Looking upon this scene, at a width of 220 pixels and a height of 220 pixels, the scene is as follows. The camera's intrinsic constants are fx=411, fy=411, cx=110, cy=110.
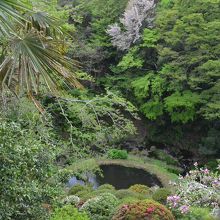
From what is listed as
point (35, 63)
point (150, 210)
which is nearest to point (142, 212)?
point (150, 210)

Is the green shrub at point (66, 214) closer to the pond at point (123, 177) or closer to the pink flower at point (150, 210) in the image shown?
the pink flower at point (150, 210)

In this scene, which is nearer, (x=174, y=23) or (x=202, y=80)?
(x=202, y=80)

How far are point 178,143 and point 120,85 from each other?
4.26 meters

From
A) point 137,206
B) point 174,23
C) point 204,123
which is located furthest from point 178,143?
point 137,206

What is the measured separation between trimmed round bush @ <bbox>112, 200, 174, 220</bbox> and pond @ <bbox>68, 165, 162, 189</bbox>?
909 cm

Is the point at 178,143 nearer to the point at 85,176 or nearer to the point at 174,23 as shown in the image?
the point at 174,23

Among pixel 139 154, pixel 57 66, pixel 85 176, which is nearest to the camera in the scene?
pixel 57 66

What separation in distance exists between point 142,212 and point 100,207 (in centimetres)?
139

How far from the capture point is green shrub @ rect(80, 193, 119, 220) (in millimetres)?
7855

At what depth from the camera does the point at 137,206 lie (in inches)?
273

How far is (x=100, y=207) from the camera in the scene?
7965 mm

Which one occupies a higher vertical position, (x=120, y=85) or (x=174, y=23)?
(x=174, y=23)

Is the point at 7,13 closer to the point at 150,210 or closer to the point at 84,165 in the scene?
the point at 150,210

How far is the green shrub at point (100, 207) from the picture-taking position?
25.8 feet
